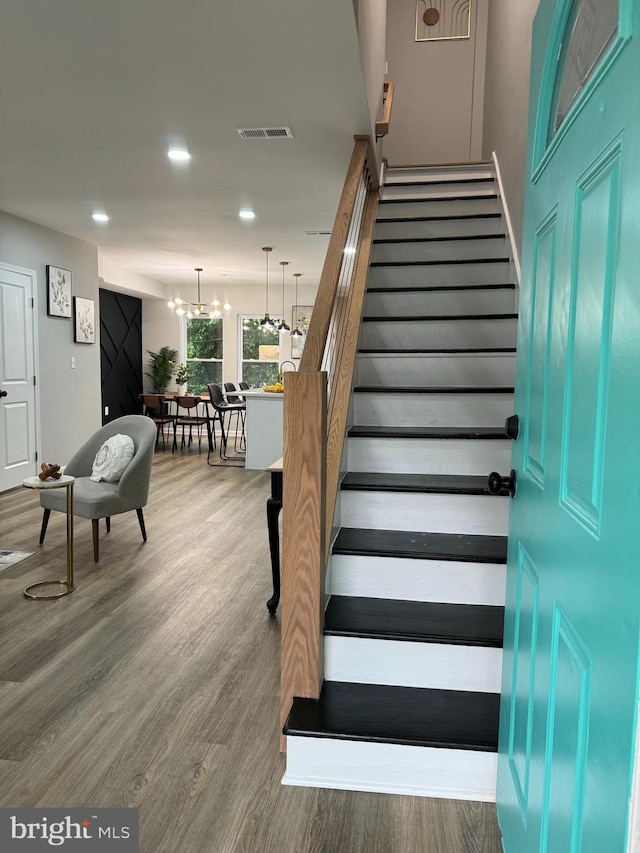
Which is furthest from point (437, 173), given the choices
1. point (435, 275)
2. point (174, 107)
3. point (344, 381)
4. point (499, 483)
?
point (499, 483)

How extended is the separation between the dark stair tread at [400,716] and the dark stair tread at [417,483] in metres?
0.78

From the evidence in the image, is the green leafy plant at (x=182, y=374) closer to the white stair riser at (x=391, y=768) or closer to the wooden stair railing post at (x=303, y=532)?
the wooden stair railing post at (x=303, y=532)

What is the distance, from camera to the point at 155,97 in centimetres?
328

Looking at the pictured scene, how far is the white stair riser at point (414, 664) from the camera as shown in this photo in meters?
2.01

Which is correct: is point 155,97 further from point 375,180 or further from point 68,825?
point 68,825

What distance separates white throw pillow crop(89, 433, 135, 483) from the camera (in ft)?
13.3

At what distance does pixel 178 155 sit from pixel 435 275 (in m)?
1.98

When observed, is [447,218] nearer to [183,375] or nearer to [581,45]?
[581,45]

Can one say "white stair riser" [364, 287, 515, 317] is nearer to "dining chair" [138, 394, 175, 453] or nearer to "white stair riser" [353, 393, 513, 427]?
"white stair riser" [353, 393, 513, 427]

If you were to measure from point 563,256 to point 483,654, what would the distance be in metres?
1.39

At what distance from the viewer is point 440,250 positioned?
171 inches

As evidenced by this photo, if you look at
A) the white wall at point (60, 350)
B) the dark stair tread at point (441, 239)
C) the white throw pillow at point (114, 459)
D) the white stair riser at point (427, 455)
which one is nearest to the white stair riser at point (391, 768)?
the white stair riser at point (427, 455)

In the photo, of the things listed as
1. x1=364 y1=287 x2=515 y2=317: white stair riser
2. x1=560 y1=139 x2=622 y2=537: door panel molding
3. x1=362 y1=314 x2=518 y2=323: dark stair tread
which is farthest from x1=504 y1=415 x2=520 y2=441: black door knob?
x1=364 y1=287 x2=515 y2=317: white stair riser

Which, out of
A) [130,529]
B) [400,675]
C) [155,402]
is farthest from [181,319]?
[400,675]
